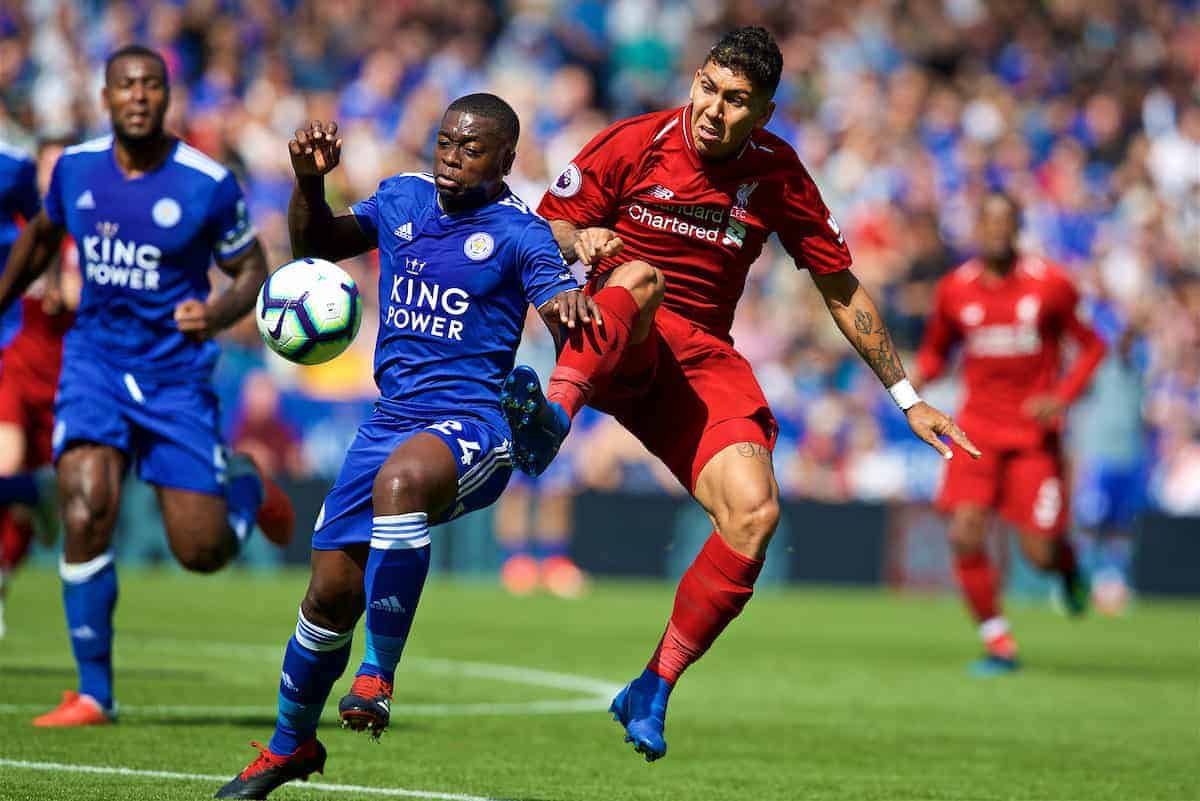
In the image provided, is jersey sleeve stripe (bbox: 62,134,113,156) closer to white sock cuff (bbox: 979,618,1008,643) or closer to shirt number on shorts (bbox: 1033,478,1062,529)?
white sock cuff (bbox: 979,618,1008,643)

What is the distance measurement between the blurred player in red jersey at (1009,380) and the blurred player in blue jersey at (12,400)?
243 inches

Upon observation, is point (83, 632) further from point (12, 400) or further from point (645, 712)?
point (12, 400)

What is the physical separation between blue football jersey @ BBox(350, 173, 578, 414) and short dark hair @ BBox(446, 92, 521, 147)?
0.28 metres

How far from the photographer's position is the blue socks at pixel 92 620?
28.1 feet

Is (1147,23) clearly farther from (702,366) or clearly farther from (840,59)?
(702,366)

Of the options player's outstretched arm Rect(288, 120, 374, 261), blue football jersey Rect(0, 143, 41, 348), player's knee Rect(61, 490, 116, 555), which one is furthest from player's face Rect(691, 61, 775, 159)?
blue football jersey Rect(0, 143, 41, 348)

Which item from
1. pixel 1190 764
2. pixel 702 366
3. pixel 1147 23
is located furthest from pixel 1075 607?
pixel 1147 23

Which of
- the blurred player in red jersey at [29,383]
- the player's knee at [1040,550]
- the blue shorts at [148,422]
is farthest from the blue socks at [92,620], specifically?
the player's knee at [1040,550]

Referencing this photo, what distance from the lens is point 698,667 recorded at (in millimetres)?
12984

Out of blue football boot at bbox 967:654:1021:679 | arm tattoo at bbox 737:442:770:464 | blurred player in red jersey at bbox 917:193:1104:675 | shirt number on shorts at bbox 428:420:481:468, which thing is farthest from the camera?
blurred player in red jersey at bbox 917:193:1104:675

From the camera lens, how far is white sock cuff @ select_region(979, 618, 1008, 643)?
527 inches

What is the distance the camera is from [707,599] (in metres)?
7.31

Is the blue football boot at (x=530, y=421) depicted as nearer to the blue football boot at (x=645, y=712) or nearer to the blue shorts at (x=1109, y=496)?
the blue football boot at (x=645, y=712)

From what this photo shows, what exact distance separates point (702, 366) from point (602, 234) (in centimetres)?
100
